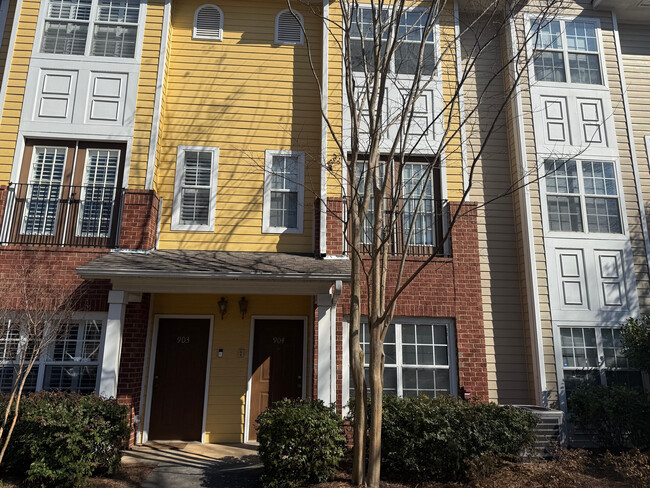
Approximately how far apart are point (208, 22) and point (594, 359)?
9995 millimetres

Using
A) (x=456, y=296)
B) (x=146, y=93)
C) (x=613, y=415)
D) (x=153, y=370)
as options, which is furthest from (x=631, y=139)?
(x=153, y=370)

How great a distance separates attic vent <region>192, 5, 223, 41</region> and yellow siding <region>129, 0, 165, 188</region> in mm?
712

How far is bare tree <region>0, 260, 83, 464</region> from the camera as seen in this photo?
673 centimetres

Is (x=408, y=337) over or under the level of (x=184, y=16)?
under

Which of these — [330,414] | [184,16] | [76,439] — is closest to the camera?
[76,439]

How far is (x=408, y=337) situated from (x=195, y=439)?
4204 millimetres

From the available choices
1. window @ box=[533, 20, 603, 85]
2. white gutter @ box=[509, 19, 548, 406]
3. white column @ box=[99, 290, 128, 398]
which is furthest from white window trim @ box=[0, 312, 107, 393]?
window @ box=[533, 20, 603, 85]

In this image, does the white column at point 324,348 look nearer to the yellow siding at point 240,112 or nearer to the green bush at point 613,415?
the yellow siding at point 240,112

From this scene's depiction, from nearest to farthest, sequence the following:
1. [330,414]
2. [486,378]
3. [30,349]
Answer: [330,414] → [30,349] → [486,378]

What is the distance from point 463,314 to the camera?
8.66 meters

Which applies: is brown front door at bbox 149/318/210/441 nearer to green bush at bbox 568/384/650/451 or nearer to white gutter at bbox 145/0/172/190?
white gutter at bbox 145/0/172/190

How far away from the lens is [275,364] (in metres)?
8.91

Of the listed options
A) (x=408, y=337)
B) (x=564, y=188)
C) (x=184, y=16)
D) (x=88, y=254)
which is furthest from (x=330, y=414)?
(x=184, y=16)

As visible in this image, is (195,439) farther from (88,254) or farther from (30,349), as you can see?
(88,254)
